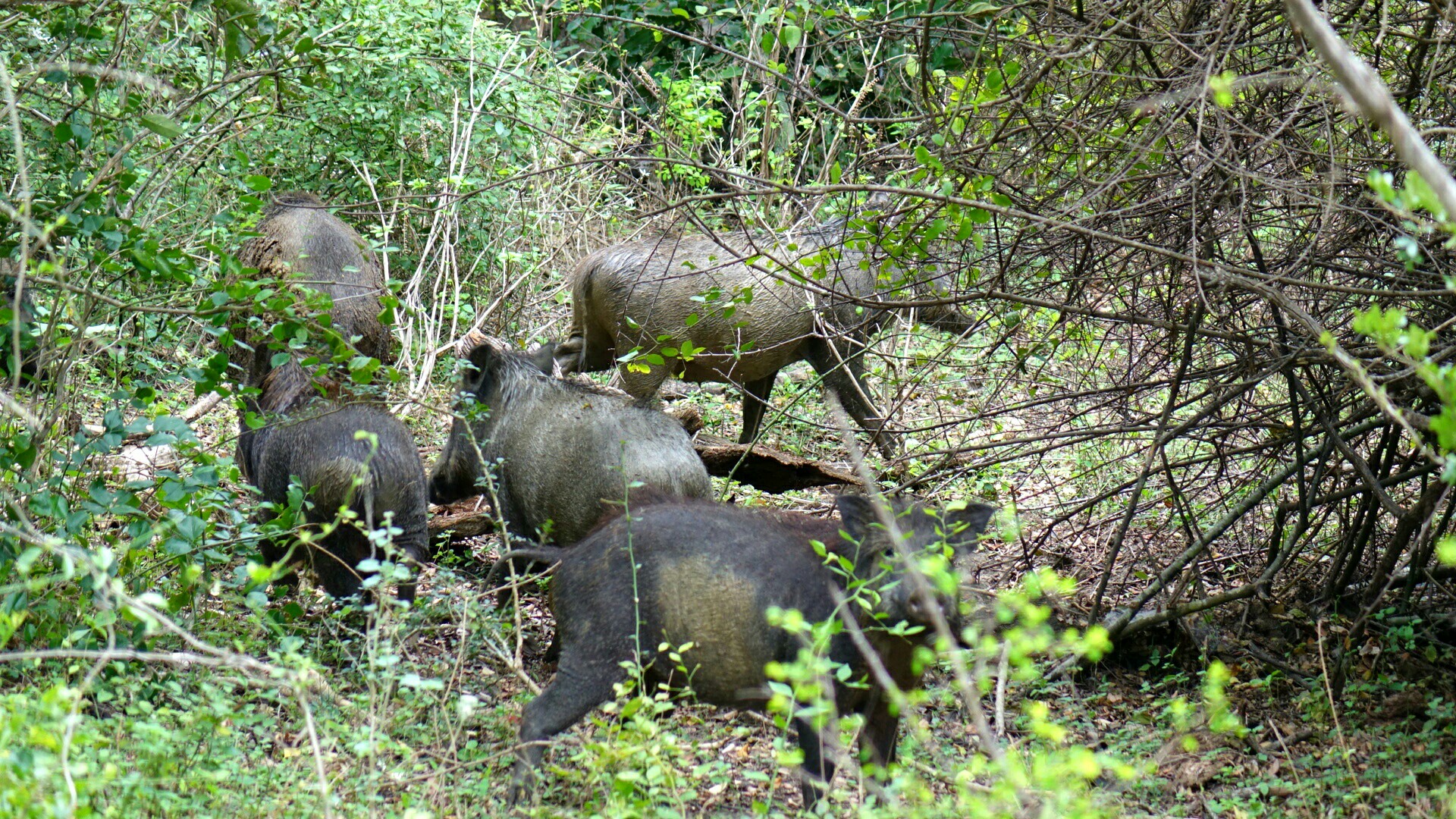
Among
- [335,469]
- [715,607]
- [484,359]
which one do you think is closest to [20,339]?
[335,469]

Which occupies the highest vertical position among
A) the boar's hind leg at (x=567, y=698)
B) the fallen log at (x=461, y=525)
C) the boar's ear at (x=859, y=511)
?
the boar's ear at (x=859, y=511)

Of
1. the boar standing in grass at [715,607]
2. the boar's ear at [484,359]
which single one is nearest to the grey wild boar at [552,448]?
the boar's ear at [484,359]

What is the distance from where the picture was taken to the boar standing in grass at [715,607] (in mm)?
4094

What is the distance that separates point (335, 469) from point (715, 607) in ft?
6.32

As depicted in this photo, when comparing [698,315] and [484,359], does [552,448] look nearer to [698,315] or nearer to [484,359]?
[484,359]

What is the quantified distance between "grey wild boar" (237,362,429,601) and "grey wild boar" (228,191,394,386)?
1.76 ft

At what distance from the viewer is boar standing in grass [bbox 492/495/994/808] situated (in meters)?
4.09

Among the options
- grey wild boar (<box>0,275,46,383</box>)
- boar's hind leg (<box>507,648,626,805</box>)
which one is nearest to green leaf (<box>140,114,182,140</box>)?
grey wild boar (<box>0,275,46,383</box>)

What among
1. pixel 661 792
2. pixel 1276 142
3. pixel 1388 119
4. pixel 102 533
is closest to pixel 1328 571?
pixel 1276 142

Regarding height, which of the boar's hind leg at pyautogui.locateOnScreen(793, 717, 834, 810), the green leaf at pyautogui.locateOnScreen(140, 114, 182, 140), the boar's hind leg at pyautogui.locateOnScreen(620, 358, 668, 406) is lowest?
the boar's hind leg at pyautogui.locateOnScreen(620, 358, 668, 406)

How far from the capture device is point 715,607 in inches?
170

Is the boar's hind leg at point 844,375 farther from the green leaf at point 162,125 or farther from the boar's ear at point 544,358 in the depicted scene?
the green leaf at point 162,125

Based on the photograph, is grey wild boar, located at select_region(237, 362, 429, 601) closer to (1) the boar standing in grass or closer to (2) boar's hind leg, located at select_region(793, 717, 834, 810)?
(1) the boar standing in grass

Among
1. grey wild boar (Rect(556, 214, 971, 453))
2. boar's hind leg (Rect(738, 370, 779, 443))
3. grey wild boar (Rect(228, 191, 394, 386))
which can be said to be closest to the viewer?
grey wild boar (Rect(228, 191, 394, 386))
